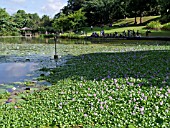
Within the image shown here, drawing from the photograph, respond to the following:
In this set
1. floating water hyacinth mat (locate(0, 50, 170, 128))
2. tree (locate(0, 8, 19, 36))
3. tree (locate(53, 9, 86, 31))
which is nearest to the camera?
floating water hyacinth mat (locate(0, 50, 170, 128))

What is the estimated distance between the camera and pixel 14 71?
13.8 m

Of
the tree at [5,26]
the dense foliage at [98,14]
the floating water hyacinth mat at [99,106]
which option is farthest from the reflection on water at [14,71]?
the tree at [5,26]

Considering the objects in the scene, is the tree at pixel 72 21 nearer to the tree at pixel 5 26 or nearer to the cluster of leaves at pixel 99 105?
the tree at pixel 5 26

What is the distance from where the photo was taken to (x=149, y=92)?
290 inches

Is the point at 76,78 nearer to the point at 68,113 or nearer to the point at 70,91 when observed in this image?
the point at 70,91

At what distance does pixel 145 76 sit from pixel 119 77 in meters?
0.95

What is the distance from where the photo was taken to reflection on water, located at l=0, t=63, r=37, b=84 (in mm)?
11866

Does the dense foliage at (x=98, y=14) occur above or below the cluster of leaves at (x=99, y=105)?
above

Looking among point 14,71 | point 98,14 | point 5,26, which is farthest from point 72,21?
point 14,71

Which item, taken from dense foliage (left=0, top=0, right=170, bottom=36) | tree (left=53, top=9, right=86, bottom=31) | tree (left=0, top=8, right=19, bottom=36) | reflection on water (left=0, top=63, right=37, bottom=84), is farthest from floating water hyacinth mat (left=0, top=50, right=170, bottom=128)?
tree (left=0, top=8, right=19, bottom=36)

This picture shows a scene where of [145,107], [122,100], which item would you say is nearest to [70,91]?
[122,100]

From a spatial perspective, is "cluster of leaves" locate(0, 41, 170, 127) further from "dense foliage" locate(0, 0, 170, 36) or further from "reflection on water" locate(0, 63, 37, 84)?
"dense foliage" locate(0, 0, 170, 36)

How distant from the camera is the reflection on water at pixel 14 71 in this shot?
38.9 feet

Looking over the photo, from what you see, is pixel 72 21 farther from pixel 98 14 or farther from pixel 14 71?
pixel 14 71
